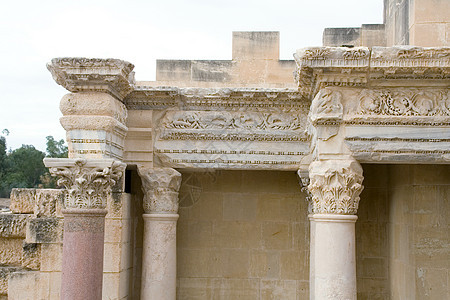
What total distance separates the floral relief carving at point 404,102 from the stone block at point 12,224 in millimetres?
5333

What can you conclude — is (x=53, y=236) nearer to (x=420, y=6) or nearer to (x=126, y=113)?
(x=126, y=113)

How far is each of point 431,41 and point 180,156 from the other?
384 cm

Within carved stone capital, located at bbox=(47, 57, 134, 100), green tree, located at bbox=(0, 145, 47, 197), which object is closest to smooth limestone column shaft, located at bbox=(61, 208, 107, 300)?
carved stone capital, located at bbox=(47, 57, 134, 100)

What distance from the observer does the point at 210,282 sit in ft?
31.6

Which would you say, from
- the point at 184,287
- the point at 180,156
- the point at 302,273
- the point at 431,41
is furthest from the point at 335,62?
the point at 184,287

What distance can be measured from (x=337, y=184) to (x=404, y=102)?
4.50ft

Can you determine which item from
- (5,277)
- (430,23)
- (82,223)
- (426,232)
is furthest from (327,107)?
(5,277)

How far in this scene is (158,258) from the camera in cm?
820

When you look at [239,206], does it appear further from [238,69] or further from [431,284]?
[431,284]

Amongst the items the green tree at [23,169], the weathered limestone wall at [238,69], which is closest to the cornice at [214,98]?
the weathered limestone wall at [238,69]

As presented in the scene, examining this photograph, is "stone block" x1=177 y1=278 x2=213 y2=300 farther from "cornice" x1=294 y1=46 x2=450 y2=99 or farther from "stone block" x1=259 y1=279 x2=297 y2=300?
"cornice" x1=294 y1=46 x2=450 y2=99

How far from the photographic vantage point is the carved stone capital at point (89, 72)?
23.0 ft

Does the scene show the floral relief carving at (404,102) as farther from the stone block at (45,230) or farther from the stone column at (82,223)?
the stone block at (45,230)

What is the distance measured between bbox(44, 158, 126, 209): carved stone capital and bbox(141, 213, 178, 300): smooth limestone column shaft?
1.49 metres
